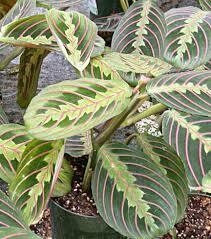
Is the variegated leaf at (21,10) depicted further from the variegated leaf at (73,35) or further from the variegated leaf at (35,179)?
the variegated leaf at (35,179)

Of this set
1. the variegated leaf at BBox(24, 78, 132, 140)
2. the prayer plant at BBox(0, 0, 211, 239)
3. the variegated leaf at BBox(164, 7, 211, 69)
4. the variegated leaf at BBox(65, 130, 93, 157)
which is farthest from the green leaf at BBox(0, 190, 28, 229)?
the variegated leaf at BBox(164, 7, 211, 69)

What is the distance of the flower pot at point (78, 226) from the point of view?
115 cm

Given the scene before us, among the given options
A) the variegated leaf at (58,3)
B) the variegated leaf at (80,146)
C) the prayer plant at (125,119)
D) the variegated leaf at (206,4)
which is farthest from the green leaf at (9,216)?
the variegated leaf at (206,4)

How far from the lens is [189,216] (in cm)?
146

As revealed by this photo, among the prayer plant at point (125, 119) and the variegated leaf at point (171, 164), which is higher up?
the prayer plant at point (125, 119)

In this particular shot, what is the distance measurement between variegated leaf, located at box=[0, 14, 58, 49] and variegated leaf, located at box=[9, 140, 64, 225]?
0.67 ft

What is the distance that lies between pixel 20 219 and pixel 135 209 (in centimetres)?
23

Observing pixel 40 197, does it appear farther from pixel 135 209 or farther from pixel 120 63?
pixel 120 63

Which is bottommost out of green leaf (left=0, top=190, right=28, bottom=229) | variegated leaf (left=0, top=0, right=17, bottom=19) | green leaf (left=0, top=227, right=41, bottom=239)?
green leaf (left=0, top=190, right=28, bottom=229)

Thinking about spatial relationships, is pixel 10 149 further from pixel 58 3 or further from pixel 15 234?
pixel 58 3

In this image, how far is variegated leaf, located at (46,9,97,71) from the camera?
0.90m

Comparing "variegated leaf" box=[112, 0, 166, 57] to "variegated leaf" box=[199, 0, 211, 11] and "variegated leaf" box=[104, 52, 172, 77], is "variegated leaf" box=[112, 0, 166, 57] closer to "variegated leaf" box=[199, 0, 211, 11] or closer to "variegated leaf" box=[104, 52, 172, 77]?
"variegated leaf" box=[104, 52, 172, 77]

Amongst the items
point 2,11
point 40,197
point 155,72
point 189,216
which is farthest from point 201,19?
point 2,11

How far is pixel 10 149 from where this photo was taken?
948mm
